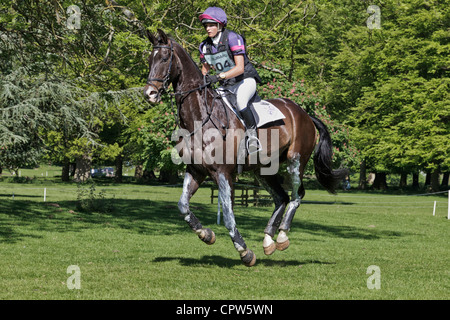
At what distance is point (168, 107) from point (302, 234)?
9.12m

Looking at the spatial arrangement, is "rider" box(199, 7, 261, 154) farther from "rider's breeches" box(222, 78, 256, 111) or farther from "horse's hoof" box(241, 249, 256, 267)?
"horse's hoof" box(241, 249, 256, 267)

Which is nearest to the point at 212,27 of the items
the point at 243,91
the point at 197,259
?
the point at 243,91

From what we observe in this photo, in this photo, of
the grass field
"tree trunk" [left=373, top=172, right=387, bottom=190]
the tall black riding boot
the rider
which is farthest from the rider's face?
"tree trunk" [left=373, top=172, right=387, bottom=190]

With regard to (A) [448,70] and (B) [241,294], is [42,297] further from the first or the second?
(A) [448,70]

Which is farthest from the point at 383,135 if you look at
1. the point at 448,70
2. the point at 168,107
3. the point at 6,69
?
the point at 6,69

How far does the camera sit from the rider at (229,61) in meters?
7.52

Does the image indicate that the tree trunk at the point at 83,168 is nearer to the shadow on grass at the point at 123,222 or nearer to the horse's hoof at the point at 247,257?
the shadow on grass at the point at 123,222

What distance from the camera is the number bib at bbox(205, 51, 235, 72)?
7.71 m

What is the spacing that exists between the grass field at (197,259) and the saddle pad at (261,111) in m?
2.38

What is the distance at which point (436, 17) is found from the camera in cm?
3775

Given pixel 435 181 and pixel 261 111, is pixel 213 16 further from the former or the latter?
pixel 435 181

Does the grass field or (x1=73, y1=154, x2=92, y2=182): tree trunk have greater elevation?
(x1=73, y1=154, x2=92, y2=182): tree trunk

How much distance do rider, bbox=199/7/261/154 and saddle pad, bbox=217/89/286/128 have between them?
12 centimetres

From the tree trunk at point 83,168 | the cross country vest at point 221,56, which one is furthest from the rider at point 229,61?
the tree trunk at point 83,168
